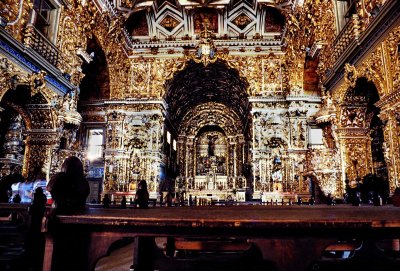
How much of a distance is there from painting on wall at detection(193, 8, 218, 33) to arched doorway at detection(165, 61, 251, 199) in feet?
14.3

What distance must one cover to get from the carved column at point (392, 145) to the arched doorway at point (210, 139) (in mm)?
14519

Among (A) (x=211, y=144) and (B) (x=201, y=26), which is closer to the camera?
(B) (x=201, y=26)

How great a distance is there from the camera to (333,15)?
31.1 ft

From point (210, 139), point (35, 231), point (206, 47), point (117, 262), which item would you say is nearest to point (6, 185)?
point (117, 262)

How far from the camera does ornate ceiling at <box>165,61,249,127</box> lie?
18.5 meters

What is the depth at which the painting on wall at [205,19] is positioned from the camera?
665 inches

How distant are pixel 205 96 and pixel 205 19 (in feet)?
25.7

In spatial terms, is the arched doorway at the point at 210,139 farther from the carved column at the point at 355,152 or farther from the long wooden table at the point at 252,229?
the long wooden table at the point at 252,229

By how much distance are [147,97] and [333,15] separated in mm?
10624

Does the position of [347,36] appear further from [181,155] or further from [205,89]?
[181,155]

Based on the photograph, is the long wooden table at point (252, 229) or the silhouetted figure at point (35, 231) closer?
the long wooden table at point (252, 229)

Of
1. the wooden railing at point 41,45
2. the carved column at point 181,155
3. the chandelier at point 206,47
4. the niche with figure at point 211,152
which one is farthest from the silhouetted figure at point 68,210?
the niche with figure at point 211,152

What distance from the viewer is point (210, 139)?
27.1 metres

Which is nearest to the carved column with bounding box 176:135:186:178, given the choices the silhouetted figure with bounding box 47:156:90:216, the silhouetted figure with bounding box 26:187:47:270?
the silhouetted figure with bounding box 26:187:47:270
